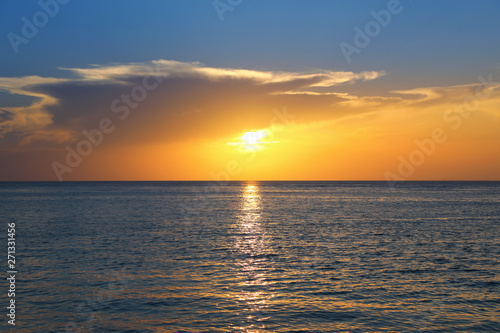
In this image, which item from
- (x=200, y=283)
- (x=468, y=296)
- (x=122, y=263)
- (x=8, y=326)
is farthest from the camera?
(x=122, y=263)

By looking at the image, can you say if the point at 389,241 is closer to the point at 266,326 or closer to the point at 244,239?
the point at 244,239

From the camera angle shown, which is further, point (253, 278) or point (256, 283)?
point (253, 278)

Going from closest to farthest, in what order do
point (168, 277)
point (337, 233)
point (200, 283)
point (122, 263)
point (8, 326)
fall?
point (8, 326) → point (200, 283) → point (168, 277) → point (122, 263) → point (337, 233)

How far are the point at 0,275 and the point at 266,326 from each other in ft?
62.4

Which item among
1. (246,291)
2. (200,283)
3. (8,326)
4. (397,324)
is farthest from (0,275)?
(397,324)

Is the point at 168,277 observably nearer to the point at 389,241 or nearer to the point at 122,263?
the point at 122,263

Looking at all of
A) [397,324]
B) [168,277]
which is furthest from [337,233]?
[397,324]

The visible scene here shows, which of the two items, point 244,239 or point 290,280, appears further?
point 244,239

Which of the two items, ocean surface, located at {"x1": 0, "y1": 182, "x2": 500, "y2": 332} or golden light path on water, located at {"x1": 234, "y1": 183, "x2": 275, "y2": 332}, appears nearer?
ocean surface, located at {"x1": 0, "y1": 182, "x2": 500, "y2": 332}

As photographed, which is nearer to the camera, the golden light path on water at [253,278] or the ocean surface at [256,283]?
the ocean surface at [256,283]

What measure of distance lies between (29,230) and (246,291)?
130 ft

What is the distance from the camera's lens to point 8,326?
17.6 m

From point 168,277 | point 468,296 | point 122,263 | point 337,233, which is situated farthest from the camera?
point 337,233

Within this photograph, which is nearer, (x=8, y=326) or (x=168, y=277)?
(x=8, y=326)
